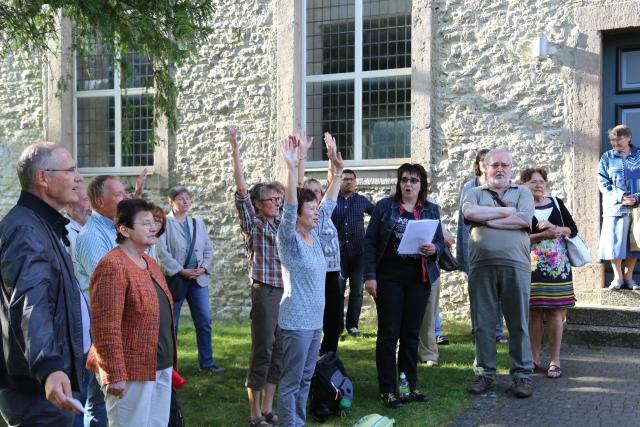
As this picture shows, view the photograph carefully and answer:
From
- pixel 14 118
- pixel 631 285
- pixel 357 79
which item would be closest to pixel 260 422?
pixel 631 285

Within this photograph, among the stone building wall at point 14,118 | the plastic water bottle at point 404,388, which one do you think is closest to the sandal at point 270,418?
the plastic water bottle at point 404,388

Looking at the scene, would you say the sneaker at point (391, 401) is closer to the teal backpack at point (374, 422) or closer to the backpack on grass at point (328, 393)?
the backpack on grass at point (328, 393)

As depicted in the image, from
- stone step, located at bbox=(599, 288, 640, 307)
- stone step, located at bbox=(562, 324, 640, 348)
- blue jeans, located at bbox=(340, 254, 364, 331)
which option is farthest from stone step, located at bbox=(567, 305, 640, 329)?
blue jeans, located at bbox=(340, 254, 364, 331)

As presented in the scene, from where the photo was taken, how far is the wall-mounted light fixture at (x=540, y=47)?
9016 mm

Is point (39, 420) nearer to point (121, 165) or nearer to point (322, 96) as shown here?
point (322, 96)

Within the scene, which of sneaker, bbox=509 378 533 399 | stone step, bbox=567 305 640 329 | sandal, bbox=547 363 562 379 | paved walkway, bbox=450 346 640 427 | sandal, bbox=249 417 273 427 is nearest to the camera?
sandal, bbox=249 417 273 427

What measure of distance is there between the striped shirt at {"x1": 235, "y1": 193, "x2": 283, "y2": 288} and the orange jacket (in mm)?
1518

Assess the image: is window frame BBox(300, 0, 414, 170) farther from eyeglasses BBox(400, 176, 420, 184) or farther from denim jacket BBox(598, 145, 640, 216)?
eyeglasses BBox(400, 176, 420, 184)

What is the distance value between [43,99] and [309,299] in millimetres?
9318

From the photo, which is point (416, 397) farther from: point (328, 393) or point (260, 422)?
point (260, 422)

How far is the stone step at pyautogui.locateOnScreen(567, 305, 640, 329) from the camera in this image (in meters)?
7.80

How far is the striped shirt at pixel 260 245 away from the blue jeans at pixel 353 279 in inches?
121

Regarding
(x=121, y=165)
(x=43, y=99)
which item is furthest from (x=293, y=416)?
(x=43, y=99)

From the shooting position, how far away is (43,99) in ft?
40.3
